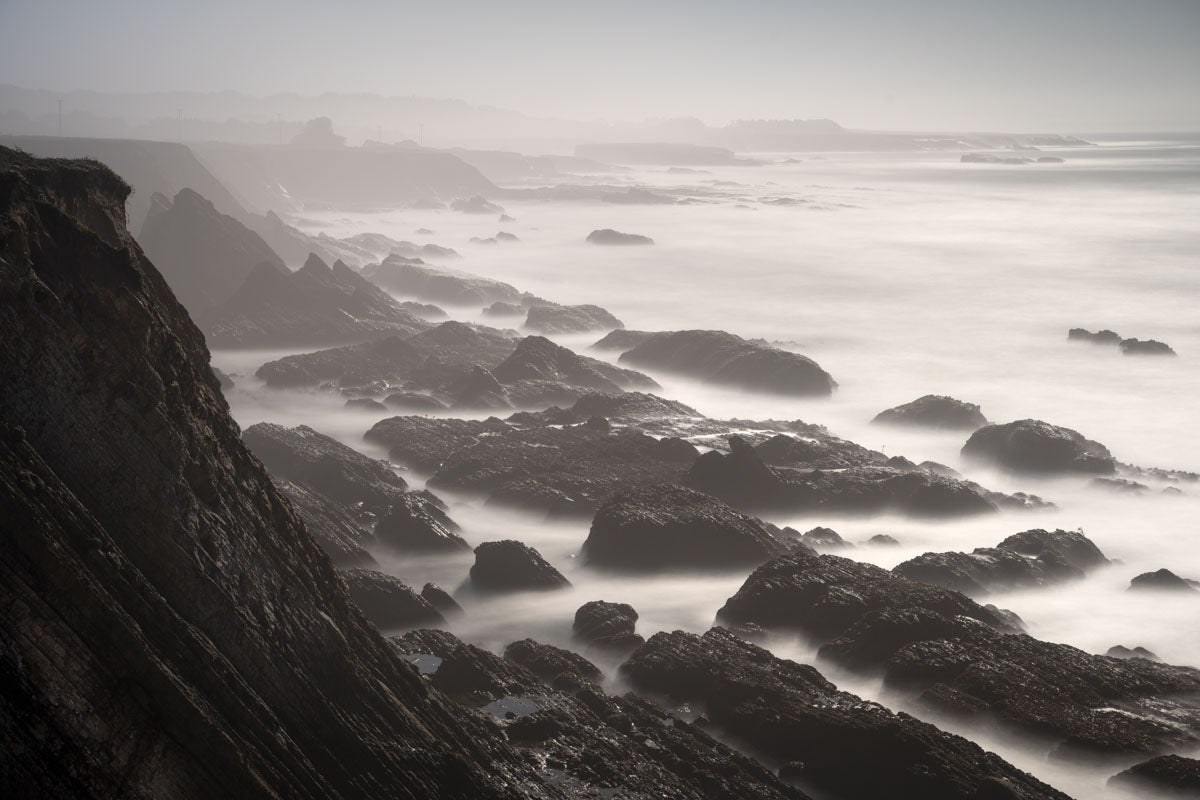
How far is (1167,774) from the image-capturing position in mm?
27047

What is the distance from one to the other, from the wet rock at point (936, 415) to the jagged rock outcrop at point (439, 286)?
53.2 m

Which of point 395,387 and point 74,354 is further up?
point 74,354

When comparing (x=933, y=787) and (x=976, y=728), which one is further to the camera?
(x=976, y=728)

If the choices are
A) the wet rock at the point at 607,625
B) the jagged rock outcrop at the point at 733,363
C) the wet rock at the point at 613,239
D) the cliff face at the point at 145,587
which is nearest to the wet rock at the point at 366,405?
the jagged rock outcrop at the point at 733,363

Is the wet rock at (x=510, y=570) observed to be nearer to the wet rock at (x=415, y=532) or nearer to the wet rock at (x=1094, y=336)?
the wet rock at (x=415, y=532)

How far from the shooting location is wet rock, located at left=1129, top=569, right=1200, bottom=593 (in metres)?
44.2


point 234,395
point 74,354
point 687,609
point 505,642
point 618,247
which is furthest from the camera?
point 618,247

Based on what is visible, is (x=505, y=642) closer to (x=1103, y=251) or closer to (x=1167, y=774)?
(x=1167, y=774)

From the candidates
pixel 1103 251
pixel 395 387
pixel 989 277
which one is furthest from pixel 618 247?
pixel 395 387

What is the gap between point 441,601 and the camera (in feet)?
123

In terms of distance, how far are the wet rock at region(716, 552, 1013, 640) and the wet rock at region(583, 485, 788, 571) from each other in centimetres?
419

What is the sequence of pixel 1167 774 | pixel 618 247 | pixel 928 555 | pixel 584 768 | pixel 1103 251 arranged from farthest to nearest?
pixel 1103 251 → pixel 618 247 → pixel 928 555 → pixel 1167 774 → pixel 584 768

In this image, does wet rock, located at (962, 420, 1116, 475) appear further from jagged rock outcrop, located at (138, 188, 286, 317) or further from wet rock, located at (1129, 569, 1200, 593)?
jagged rock outcrop, located at (138, 188, 286, 317)

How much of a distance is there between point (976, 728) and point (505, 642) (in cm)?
1467
